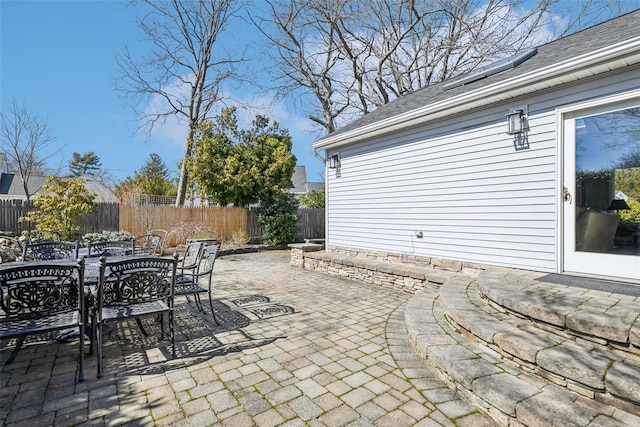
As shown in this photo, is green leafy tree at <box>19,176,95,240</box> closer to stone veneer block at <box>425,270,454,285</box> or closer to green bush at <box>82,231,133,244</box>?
green bush at <box>82,231,133,244</box>

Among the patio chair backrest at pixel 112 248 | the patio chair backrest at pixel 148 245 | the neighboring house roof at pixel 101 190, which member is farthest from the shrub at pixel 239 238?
the neighboring house roof at pixel 101 190

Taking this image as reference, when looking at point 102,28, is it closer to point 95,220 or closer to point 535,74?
point 95,220

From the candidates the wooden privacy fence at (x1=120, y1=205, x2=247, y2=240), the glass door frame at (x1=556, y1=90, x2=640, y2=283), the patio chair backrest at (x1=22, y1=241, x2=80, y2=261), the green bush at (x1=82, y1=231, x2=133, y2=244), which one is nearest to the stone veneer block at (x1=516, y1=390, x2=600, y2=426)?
the glass door frame at (x1=556, y1=90, x2=640, y2=283)

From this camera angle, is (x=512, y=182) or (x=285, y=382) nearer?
(x=285, y=382)

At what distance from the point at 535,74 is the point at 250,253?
939cm

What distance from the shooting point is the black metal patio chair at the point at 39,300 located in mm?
2289

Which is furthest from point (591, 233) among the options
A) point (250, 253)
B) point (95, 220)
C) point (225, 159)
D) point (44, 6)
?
point (95, 220)

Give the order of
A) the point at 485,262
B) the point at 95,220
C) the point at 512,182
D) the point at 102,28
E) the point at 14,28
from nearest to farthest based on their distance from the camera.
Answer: the point at 512,182 < the point at 485,262 < the point at 14,28 < the point at 102,28 < the point at 95,220

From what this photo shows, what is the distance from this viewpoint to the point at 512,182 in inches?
175

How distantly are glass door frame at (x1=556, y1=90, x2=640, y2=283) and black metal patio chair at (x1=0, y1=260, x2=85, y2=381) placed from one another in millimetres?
5080

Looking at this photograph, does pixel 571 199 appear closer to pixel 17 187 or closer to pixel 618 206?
pixel 618 206

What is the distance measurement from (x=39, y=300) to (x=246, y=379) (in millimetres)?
1716

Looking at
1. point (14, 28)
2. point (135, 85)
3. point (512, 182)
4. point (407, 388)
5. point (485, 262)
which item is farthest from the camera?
point (135, 85)

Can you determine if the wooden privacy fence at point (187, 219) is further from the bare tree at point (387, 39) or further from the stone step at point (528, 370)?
the stone step at point (528, 370)
